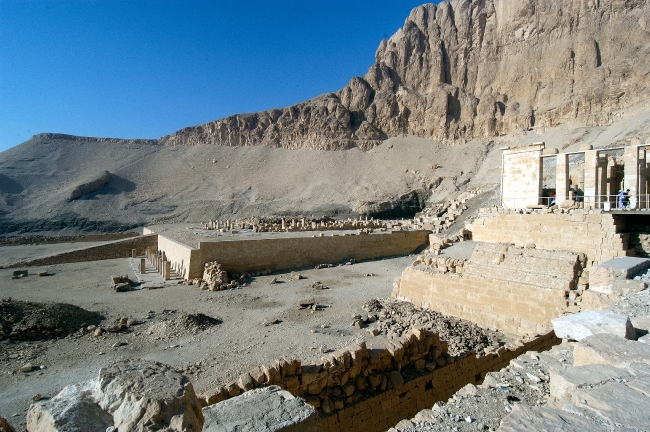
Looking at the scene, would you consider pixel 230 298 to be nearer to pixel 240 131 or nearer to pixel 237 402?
pixel 237 402

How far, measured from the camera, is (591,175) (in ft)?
43.1

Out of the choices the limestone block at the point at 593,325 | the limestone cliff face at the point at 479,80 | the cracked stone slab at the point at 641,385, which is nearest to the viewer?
the cracked stone slab at the point at 641,385

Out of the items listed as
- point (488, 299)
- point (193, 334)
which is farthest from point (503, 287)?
point (193, 334)

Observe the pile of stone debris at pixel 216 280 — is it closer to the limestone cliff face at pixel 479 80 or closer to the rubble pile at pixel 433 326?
the rubble pile at pixel 433 326

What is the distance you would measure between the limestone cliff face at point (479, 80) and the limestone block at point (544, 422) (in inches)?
1913

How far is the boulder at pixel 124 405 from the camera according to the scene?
2.24m

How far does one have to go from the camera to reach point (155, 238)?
2431 cm

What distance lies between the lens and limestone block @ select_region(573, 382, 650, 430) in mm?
2381

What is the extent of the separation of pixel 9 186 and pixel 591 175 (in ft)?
184

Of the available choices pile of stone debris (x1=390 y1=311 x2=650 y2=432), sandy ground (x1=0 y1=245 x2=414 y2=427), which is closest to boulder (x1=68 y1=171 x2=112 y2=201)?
sandy ground (x1=0 y1=245 x2=414 y2=427)

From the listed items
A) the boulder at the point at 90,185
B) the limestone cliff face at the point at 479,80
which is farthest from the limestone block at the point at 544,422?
the limestone cliff face at the point at 479,80

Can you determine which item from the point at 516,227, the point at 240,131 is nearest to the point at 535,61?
the point at 240,131

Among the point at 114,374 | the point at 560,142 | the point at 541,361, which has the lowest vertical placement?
the point at 541,361

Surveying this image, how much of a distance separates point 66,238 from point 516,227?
3149 cm
